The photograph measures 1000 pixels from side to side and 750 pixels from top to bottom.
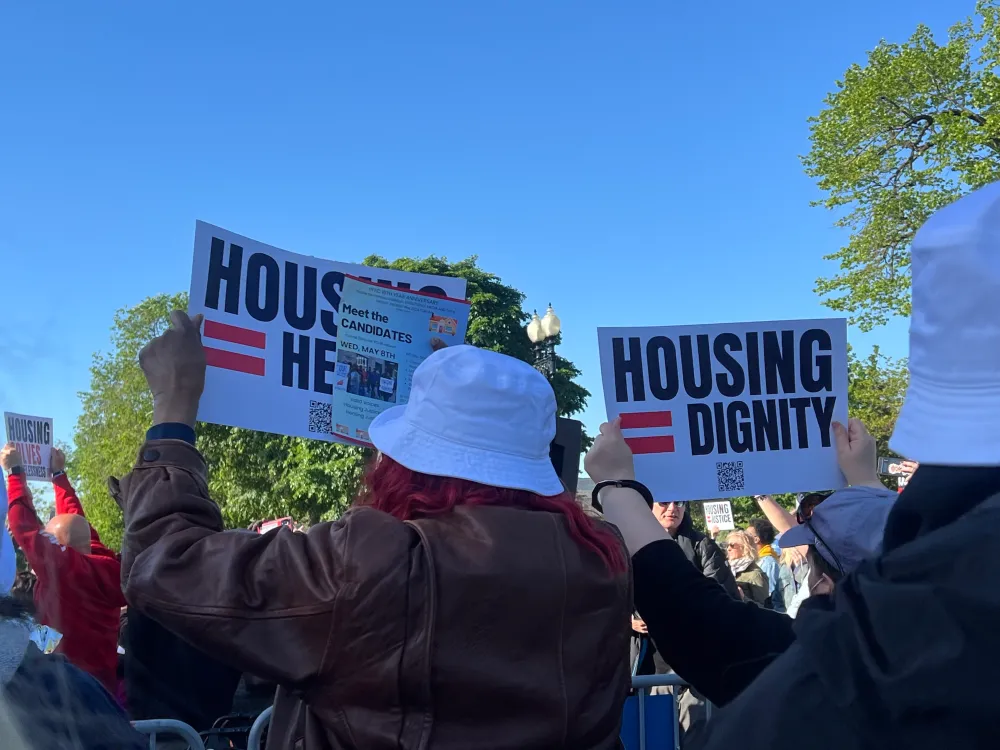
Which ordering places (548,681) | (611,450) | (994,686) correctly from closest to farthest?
1. (994,686)
2. (548,681)
3. (611,450)

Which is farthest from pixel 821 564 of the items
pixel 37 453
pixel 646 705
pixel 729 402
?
pixel 37 453

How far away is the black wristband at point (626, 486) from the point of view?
2469 mm

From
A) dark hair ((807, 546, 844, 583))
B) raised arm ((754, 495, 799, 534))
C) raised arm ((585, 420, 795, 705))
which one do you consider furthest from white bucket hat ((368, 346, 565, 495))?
raised arm ((754, 495, 799, 534))

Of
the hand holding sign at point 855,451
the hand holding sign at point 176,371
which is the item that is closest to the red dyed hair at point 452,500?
the hand holding sign at point 176,371

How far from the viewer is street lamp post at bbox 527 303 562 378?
14523 millimetres

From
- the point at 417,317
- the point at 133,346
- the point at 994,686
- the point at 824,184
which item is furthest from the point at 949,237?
the point at 133,346

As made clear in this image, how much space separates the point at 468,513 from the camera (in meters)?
1.78

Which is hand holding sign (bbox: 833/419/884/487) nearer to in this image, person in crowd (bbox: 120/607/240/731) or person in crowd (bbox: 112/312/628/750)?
person in crowd (bbox: 112/312/628/750)

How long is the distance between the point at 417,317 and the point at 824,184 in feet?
60.0

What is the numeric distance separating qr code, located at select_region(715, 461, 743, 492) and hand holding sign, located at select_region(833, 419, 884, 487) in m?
0.38

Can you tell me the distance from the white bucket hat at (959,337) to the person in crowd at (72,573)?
3.00ft

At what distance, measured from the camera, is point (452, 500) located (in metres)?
1.81

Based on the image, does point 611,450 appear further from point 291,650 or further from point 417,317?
point 291,650

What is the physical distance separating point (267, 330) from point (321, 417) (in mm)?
351
